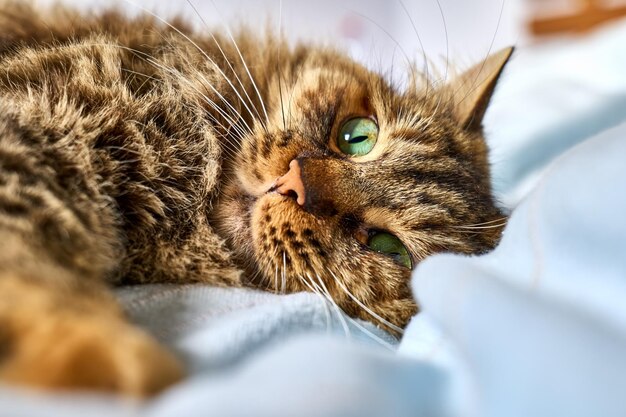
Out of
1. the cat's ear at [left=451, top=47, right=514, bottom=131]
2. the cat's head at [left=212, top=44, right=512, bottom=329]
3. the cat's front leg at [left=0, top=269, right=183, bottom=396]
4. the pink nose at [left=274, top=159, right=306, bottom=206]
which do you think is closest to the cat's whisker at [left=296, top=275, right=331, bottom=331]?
the cat's head at [left=212, top=44, right=512, bottom=329]

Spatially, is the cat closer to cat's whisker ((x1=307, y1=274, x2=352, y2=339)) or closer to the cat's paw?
cat's whisker ((x1=307, y1=274, x2=352, y2=339))

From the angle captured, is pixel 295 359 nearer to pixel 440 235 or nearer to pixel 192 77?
pixel 440 235

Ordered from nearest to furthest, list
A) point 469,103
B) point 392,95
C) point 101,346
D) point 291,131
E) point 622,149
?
point 101,346, point 622,149, point 291,131, point 392,95, point 469,103

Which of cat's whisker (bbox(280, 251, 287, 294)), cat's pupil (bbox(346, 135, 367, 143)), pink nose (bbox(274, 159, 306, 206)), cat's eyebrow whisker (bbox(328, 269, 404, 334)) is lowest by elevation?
cat's eyebrow whisker (bbox(328, 269, 404, 334))

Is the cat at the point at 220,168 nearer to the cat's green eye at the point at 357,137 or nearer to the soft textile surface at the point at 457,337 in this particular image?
the cat's green eye at the point at 357,137

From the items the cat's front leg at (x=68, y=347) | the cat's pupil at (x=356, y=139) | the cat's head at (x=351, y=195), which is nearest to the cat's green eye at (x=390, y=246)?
the cat's head at (x=351, y=195)

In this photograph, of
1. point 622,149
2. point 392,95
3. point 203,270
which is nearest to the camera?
point 622,149

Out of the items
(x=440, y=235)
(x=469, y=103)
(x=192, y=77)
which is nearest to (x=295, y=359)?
(x=440, y=235)
